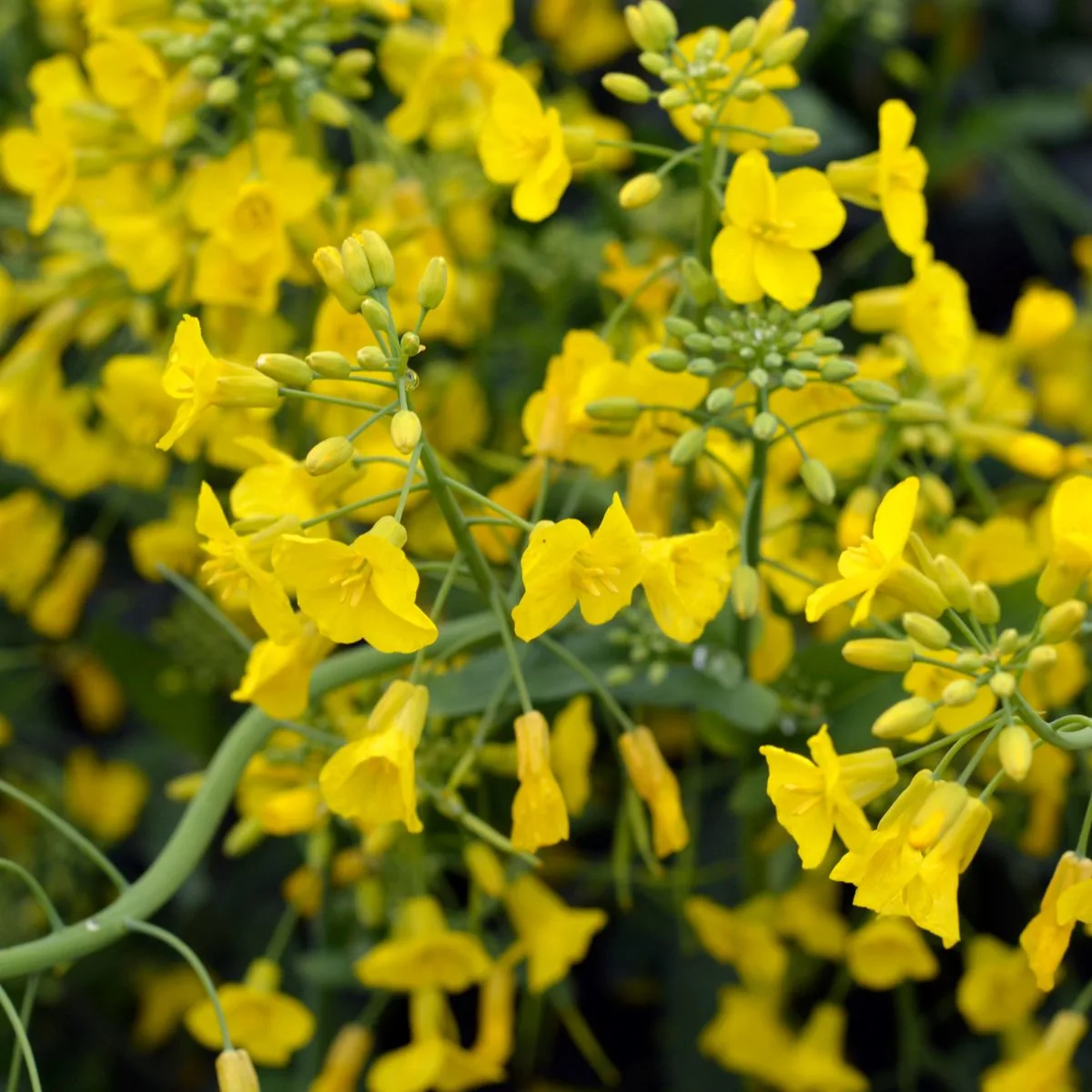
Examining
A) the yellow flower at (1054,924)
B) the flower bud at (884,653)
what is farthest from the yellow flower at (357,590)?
the yellow flower at (1054,924)

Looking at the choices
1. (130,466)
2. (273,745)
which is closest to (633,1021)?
(273,745)

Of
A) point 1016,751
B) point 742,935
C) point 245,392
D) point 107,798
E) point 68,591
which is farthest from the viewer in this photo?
point 107,798

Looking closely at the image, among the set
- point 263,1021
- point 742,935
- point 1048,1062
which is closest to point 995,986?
point 1048,1062

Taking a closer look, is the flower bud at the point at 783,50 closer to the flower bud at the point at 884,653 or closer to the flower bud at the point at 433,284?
the flower bud at the point at 433,284

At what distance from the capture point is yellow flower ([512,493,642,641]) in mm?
755

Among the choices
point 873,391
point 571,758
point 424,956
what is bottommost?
point 424,956

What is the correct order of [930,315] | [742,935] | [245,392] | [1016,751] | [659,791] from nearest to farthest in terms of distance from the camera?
[1016,751] → [245,392] → [659,791] → [930,315] → [742,935]

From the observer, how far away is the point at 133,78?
1.13m

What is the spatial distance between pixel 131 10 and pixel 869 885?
2.99 ft

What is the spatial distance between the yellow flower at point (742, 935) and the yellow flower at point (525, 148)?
0.60 m

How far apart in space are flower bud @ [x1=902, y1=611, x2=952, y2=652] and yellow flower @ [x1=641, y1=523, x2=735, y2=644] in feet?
0.37

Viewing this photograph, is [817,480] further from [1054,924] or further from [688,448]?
[1054,924]

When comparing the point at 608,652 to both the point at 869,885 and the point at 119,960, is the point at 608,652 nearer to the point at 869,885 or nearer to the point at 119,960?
the point at 869,885

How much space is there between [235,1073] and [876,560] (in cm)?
48
